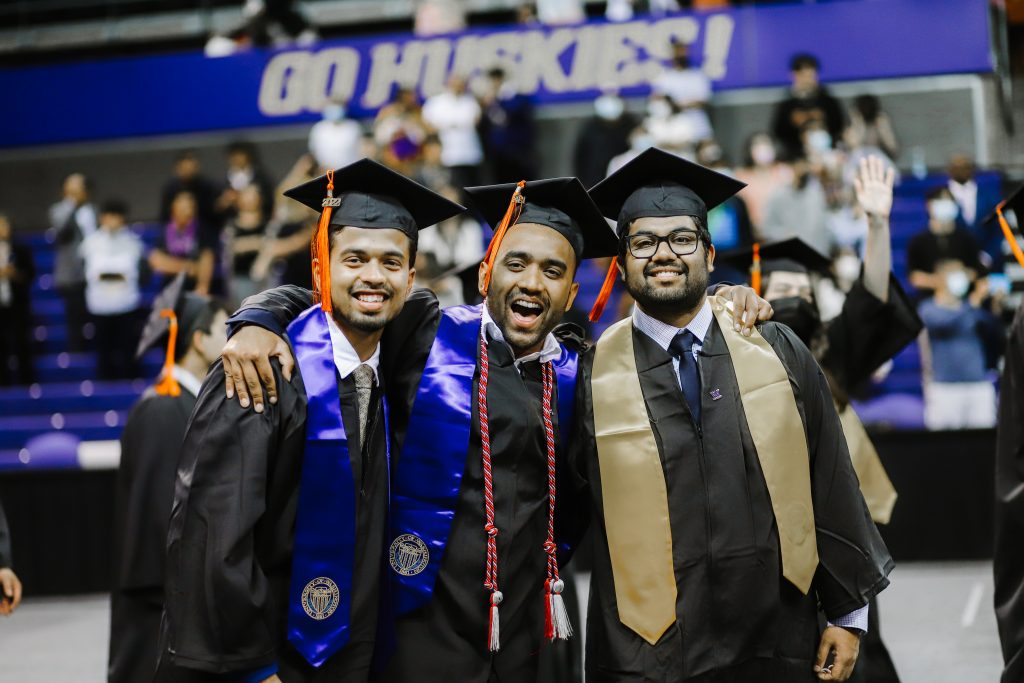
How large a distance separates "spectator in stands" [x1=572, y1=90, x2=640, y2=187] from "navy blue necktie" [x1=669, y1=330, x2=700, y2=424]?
763 centimetres

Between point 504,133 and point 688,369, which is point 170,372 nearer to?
point 688,369

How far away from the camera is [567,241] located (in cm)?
318

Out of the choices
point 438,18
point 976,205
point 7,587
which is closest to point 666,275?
point 7,587

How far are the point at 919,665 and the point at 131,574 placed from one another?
3.51 m

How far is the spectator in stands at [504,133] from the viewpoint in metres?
10.9

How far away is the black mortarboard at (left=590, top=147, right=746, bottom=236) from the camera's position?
3.14 meters

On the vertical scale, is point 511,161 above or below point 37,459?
above

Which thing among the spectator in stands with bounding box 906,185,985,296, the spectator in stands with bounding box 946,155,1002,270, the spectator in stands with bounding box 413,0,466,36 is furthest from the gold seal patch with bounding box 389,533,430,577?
the spectator in stands with bounding box 413,0,466,36

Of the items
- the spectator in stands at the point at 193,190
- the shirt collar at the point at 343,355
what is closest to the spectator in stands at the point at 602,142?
the spectator in stands at the point at 193,190

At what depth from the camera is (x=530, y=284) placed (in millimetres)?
3043

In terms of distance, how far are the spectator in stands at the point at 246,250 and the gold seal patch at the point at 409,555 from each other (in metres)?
7.62

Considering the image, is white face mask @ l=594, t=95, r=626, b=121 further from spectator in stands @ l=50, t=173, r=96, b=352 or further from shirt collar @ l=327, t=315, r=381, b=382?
shirt collar @ l=327, t=315, r=381, b=382

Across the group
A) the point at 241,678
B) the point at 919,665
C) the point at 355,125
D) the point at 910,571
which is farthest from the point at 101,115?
the point at 241,678

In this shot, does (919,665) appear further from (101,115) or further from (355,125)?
(101,115)
